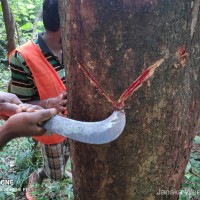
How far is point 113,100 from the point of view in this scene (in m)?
0.82

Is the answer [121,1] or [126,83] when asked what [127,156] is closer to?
[126,83]

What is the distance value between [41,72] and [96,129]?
3.57 ft

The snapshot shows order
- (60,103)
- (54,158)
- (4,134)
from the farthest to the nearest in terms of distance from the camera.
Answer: (54,158), (60,103), (4,134)

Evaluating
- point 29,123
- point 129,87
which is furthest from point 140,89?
point 29,123

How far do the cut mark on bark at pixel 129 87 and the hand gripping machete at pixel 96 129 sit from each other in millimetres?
32

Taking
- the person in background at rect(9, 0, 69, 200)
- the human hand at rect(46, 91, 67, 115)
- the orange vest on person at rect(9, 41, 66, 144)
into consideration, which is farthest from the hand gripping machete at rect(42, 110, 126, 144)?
the orange vest on person at rect(9, 41, 66, 144)

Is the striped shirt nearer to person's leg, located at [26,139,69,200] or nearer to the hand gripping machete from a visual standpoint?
person's leg, located at [26,139,69,200]

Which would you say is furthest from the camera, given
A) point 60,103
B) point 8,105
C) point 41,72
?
point 41,72

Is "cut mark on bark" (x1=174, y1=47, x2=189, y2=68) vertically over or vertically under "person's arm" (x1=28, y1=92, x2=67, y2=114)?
over

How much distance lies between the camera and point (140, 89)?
797 mm

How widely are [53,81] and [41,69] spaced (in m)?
0.11

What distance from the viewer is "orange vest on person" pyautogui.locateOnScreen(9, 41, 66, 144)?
5.76 feet

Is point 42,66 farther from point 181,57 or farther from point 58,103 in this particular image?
point 181,57

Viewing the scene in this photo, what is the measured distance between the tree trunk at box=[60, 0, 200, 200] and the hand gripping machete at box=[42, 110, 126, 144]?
0.20 feet
